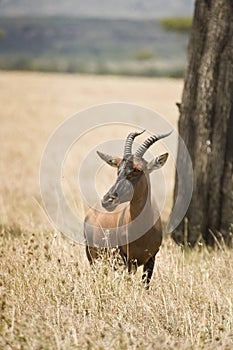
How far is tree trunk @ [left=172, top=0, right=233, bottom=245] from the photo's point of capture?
8.42 metres

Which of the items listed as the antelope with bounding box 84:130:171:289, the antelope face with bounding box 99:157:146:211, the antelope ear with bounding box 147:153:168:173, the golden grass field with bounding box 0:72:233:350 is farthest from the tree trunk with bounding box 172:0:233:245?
the antelope face with bounding box 99:157:146:211

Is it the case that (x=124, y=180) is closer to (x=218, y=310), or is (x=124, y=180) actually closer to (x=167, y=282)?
(x=167, y=282)

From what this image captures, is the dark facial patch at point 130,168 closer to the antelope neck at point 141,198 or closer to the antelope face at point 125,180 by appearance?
the antelope face at point 125,180

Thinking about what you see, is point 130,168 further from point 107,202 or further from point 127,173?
point 107,202

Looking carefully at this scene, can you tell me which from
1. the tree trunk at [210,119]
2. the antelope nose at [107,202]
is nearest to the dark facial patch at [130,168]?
the antelope nose at [107,202]

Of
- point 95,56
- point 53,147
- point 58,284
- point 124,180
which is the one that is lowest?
point 95,56

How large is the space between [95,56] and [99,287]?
119253mm

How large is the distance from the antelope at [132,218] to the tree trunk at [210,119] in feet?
6.28

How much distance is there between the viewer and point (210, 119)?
8.55 metres

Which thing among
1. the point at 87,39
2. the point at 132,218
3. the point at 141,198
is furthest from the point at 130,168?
the point at 87,39

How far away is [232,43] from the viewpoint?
836cm

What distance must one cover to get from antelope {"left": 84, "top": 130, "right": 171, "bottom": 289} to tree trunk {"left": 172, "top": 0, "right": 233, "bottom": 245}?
191cm

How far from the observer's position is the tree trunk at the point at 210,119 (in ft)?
27.6

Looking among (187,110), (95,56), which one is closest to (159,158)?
(187,110)
